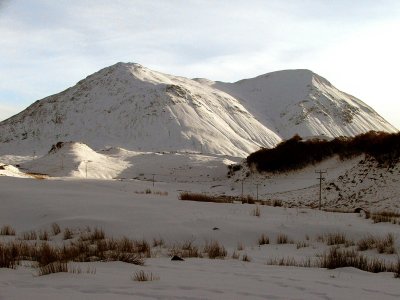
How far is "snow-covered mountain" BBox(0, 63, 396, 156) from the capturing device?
9931cm

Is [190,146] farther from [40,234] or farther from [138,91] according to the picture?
[40,234]

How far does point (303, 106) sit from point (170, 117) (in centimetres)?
4327

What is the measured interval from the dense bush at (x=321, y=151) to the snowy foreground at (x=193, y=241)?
1812cm

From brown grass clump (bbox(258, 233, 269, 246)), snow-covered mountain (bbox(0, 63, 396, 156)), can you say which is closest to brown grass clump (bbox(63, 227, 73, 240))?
brown grass clump (bbox(258, 233, 269, 246))

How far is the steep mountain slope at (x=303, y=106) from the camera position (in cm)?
12206

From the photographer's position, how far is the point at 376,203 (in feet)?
88.8

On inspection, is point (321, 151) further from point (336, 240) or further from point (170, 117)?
point (170, 117)

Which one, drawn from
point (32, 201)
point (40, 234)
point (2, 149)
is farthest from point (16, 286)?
point (2, 149)

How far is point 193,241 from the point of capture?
1045 cm

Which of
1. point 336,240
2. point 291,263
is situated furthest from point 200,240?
point 291,263

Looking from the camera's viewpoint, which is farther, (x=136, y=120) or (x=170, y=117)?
(x=136, y=120)

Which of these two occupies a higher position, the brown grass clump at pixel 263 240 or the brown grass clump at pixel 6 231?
the brown grass clump at pixel 6 231

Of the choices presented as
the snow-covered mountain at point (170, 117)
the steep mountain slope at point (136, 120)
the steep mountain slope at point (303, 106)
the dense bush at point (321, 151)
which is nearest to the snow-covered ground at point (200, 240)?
the dense bush at point (321, 151)

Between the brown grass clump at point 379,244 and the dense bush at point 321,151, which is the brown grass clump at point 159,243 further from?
the dense bush at point 321,151
